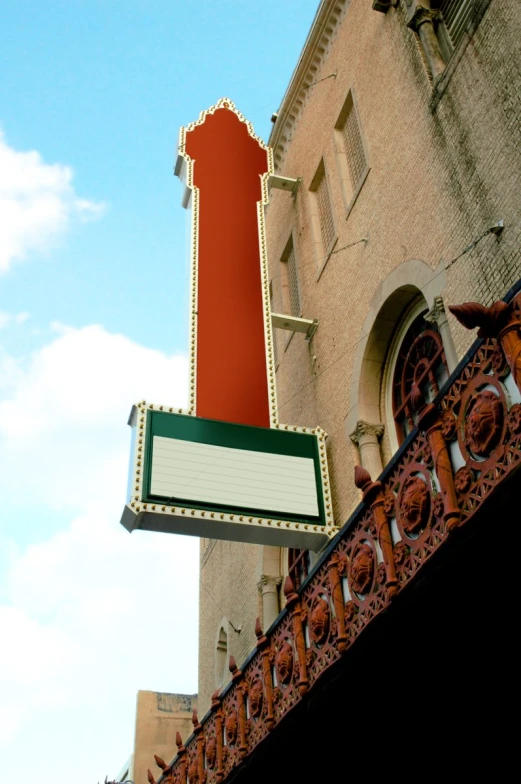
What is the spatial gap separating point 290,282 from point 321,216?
1.90m

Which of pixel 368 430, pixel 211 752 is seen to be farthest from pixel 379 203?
pixel 211 752

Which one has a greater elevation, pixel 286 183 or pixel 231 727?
pixel 286 183

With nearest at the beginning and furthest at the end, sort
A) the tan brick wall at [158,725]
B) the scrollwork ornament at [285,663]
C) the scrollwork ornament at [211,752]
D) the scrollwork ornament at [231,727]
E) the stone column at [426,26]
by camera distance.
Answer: the scrollwork ornament at [285,663]
the scrollwork ornament at [231,727]
the scrollwork ornament at [211,752]
the stone column at [426,26]
the tan brick wall at [158,725]

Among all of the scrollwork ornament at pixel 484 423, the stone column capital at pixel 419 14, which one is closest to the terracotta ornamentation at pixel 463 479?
the scrollwork ornament at pixel 484 423

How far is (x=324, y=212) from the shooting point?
17.3 meters

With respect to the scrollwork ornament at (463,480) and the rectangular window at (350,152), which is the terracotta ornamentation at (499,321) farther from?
the rectangular window at (350,152)

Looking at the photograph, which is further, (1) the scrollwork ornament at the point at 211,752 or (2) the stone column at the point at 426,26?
(2) the stone column at the point at 426,26

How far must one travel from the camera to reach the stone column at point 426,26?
12852 mm

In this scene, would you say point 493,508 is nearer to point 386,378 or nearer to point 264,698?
point 264,698

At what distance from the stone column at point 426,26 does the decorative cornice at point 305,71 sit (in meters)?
4.08

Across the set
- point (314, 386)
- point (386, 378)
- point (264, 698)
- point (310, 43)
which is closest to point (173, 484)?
point (264, 698)

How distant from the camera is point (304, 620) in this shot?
28.0 feet

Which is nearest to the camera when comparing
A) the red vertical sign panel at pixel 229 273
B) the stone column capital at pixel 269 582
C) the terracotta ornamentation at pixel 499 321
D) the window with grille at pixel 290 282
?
the terracotta ornamentation at pixel 499 321

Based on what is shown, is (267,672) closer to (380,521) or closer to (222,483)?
(380,521)
